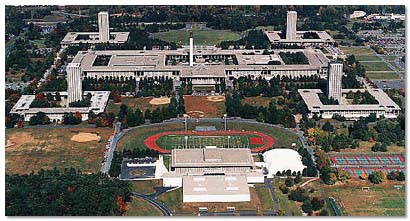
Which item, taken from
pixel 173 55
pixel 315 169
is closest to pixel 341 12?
pixel 173 55

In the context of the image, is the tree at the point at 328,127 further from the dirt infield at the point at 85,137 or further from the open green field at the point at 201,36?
the open green field at the point at 201,36

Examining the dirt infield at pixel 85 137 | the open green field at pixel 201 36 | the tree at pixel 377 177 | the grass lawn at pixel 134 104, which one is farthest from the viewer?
the open green field at pixel 201 36

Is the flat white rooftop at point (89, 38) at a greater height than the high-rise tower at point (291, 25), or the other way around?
the high-rise tower at point (291, 25)

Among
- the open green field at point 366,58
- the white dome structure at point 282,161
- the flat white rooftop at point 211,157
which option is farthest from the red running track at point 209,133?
the open green field at point 366,58

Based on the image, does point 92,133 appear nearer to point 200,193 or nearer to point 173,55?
point 200,193

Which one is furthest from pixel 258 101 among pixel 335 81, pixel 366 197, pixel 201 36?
pixel 201 36

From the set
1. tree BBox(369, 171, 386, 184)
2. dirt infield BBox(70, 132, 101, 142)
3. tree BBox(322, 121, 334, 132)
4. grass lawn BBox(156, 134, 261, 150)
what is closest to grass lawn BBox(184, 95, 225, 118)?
grass lawn BBox(156, 134, 261, 150)
